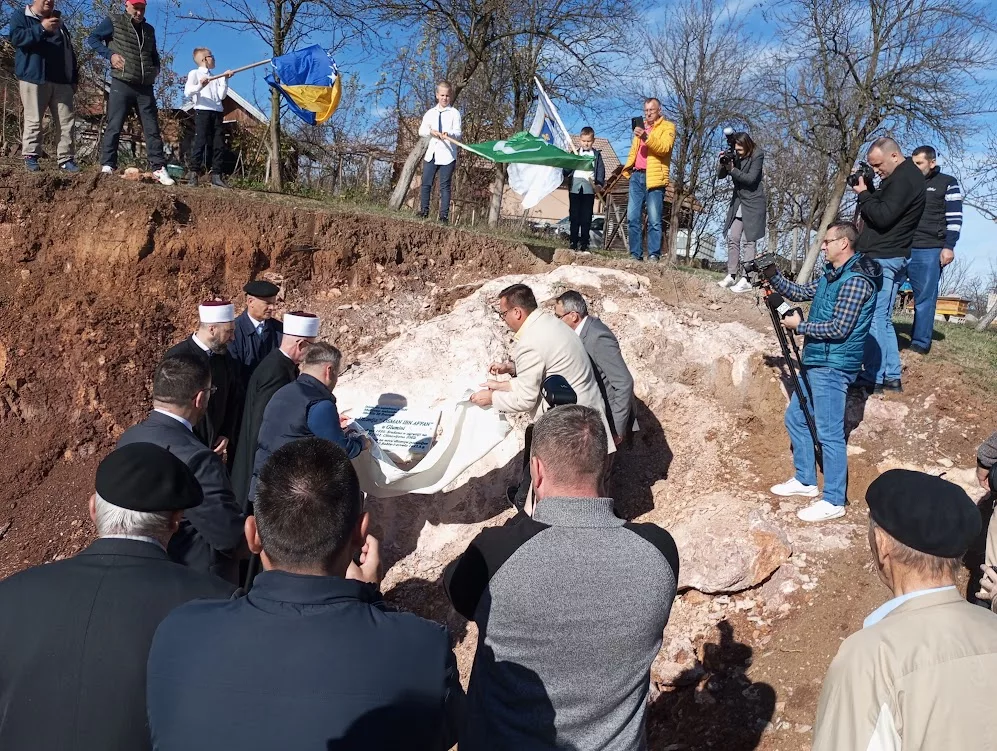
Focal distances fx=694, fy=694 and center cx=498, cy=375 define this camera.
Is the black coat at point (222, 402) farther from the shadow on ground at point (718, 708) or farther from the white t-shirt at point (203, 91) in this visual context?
the white t-shirt at point (203, 91)

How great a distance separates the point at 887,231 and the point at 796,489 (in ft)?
8.39

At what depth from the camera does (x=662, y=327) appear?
8039mm

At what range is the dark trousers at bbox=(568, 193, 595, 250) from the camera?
10320 millimetres

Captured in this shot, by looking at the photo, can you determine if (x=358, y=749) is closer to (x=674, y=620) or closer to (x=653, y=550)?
(x=653, y=550)

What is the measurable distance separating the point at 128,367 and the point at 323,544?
7.04 meters

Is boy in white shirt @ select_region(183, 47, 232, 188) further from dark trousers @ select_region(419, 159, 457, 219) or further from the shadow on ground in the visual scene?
the shadow on ground

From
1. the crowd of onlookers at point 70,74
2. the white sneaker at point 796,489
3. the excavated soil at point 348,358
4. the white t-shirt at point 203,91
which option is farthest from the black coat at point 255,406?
the white t-shirt at point 203,91

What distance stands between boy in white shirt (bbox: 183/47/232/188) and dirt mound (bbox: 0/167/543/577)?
93 centimetres

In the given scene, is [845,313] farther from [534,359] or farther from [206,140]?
[206,140]

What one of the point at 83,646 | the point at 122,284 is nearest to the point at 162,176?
the point at 122,284

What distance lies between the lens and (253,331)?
594cm

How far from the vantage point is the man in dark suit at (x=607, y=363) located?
564cm

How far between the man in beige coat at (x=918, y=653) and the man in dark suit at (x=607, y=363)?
352cm

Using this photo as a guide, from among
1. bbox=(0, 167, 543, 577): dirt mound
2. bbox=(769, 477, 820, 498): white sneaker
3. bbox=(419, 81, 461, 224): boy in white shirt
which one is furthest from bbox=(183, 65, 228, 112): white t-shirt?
bbox=(769, 477, 820, 498): white sneaker
